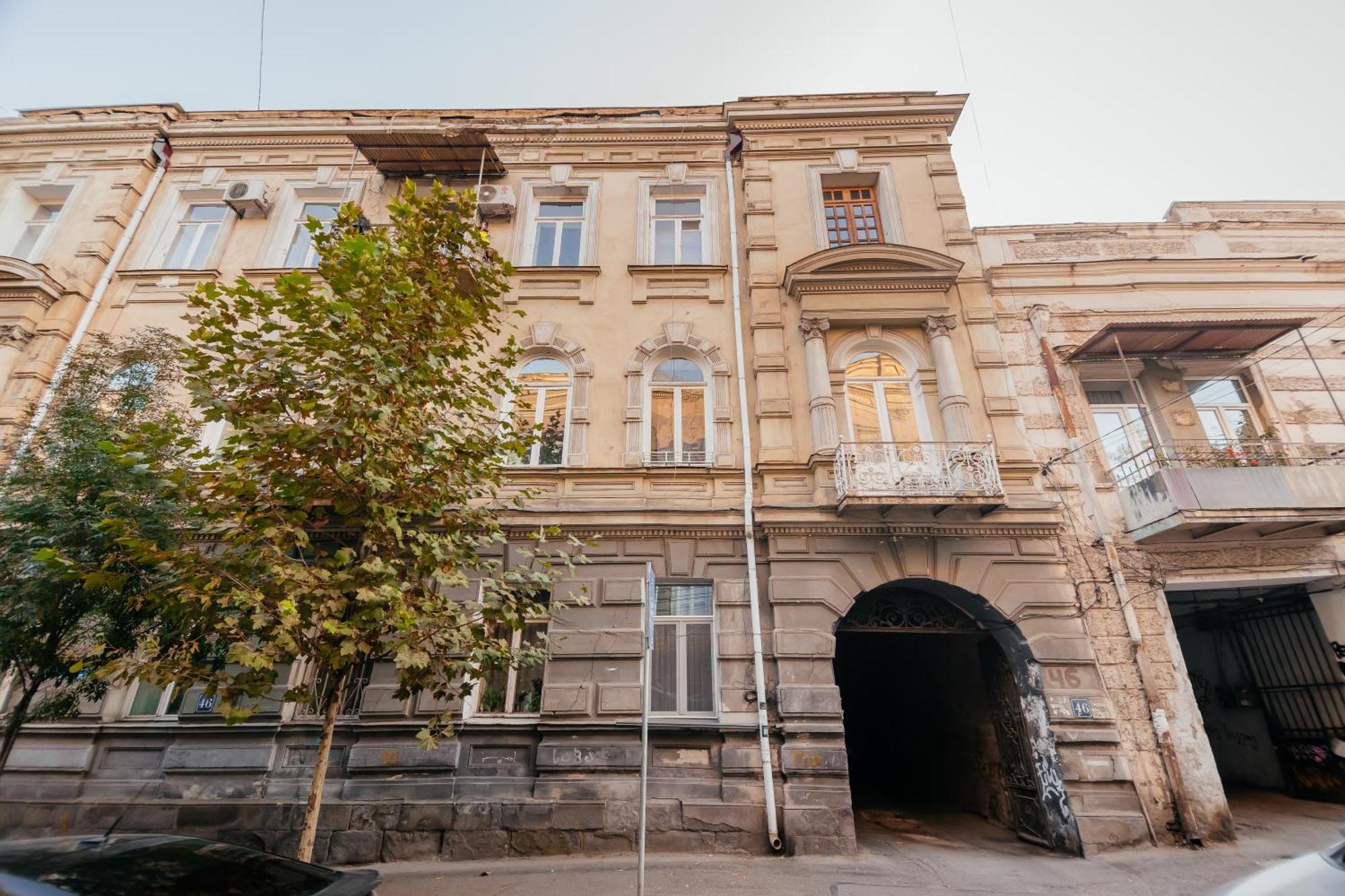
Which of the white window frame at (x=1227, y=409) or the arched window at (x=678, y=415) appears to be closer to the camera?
the arched window at (x=678, y=415)

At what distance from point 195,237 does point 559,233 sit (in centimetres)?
783

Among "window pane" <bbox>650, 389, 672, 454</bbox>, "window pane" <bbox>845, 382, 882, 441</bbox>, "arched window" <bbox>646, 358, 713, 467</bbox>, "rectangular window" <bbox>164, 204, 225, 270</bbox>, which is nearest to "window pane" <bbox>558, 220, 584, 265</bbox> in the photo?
"arched window" <bbox>646, 358, 713, 467</bbox>

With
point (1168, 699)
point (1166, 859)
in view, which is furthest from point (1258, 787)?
point (1166, 859)

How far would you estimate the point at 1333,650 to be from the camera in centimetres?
920

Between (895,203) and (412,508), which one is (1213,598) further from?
(412,508)

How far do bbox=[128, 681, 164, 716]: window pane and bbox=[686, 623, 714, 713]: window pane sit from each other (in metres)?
8.01

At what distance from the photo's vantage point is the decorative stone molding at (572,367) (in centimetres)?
980

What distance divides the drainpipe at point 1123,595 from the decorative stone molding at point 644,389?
5.67 metres

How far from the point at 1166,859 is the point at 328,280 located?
1179 centimetres

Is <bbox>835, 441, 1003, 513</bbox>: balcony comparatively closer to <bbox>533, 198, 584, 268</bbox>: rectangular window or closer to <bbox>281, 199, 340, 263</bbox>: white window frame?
<bbox>533, 198, 584, 268</bbox>: rectangular window

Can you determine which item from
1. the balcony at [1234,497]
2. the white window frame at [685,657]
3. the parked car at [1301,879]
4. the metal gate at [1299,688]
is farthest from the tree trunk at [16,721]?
the metal gate at [1299,688]

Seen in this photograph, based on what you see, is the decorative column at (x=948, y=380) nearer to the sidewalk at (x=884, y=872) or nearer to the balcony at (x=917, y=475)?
the balcony at (x=917, y=475)

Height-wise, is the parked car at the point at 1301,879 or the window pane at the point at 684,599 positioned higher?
the window pane at the point at 684,599

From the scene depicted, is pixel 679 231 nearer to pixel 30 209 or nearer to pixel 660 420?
pixel 660 420
